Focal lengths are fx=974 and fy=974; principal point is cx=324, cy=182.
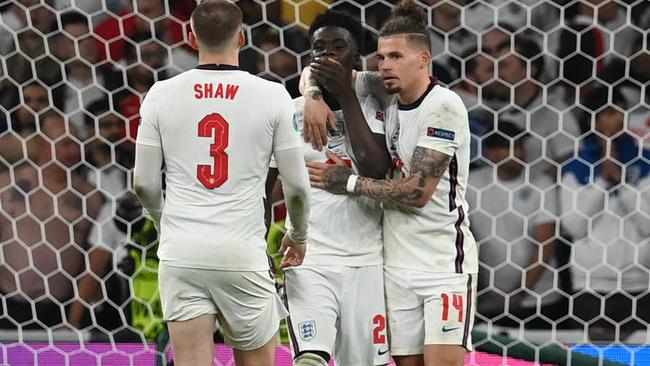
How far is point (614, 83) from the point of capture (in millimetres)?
3723

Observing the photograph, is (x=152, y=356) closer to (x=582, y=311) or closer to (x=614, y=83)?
(x=582, y=311)

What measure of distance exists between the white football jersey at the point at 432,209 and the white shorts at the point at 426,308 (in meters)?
0.04

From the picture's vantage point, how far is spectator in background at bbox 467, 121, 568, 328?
379 cm

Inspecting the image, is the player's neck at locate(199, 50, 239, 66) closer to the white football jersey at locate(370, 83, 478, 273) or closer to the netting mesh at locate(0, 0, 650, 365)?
the white football jersey at locate(370, 83, 478, 273)

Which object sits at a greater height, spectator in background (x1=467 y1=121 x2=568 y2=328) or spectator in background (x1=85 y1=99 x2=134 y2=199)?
spectator in background (x1=85 y1=99 x2=134 y2=199)

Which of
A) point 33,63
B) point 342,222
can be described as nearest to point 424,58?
point 342,222

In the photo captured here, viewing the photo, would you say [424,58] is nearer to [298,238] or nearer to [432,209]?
[432,209]

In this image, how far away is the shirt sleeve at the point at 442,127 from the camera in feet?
9.61

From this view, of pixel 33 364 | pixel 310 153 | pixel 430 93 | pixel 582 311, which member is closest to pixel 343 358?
pixel 310 153

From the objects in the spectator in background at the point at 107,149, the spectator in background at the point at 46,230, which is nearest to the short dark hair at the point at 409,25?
the spectator in background at the point at 107,149

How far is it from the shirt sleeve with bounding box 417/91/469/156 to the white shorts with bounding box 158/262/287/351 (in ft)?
2.12

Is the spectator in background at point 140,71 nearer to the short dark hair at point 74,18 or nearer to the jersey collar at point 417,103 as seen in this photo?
the short dark hair at point 74,18

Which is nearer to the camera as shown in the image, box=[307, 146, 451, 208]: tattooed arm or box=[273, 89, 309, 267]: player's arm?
box=[273, 89, 309, 267]: player's arm

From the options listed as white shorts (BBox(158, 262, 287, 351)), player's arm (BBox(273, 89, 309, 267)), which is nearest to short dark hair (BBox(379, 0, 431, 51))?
player's arm (BBox(273, 89, 309, 267))
